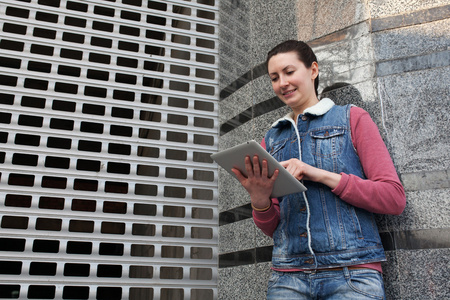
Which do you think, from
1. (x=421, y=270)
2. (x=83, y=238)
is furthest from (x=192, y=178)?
(x=421, y=270)

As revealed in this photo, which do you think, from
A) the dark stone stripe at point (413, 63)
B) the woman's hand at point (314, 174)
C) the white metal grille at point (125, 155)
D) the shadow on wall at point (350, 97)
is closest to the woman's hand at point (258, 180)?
the woman's hand at point (314, 174)

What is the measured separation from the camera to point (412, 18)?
9.91 feet

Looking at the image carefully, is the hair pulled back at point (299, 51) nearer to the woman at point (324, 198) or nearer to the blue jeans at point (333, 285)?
the woman at point (324, 198)

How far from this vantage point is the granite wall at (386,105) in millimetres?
2580

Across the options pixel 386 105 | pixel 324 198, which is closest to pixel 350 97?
pixel 386 105

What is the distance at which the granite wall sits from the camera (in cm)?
258

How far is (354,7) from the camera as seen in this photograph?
329cm

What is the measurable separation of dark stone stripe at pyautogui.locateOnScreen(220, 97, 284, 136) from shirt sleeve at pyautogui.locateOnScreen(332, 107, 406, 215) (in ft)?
4.52

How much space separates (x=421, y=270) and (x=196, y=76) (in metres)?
3.17

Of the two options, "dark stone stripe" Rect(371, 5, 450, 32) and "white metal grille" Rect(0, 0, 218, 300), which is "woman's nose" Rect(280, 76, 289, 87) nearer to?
"dark stone stripe" Rect(371, 5, 450, 32)

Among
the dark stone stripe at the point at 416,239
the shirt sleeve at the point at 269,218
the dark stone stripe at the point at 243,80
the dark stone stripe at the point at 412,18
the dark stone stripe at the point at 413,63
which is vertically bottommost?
the dark stone stripe at the point at 416,239

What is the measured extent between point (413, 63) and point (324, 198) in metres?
1.19

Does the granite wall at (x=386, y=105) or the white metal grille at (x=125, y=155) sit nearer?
the granite wall at (x=386, y=105)

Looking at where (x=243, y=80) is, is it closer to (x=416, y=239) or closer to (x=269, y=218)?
(x=269, y=218)
